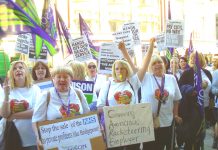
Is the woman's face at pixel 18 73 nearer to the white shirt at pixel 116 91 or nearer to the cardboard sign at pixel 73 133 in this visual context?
the cardboard sign at pixel 73 133

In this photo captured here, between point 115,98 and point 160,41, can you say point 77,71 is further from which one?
point 160,41

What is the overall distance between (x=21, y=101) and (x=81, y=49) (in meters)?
2.91

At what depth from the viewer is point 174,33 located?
8234mm

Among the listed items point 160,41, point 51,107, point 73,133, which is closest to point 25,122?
point 51,107

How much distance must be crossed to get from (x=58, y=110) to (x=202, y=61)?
3835 millimetres

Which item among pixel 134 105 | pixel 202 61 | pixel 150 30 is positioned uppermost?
pixel 150 30

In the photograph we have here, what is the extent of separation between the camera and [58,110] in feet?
14.4

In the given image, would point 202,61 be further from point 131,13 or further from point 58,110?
point 131,13

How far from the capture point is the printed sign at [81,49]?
7477 millimetres

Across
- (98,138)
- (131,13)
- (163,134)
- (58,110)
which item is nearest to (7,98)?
(58,110)

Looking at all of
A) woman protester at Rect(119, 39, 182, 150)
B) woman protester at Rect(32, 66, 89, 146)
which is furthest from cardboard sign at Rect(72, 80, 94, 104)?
woman protester at Rect(32, 66, 89, 146)

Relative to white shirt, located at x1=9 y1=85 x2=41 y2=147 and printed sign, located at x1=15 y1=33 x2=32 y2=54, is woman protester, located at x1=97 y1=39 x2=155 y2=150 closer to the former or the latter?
white shirt, located at x1=9 y1=85 x2=41 y2=147

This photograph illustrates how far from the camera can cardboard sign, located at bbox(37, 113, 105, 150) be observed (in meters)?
4.32

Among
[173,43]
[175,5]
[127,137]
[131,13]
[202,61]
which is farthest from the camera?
[175,5]
